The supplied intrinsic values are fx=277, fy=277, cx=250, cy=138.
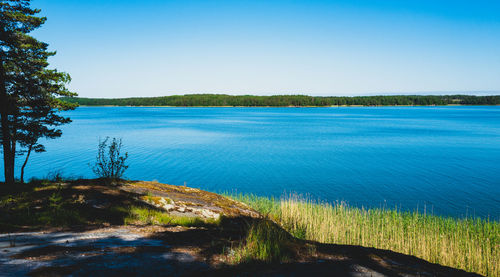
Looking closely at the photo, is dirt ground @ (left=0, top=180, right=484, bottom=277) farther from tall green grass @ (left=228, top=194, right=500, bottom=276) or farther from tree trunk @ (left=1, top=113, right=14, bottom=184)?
tree trunk @ (left=1, top=113, right=14, bottom=184)

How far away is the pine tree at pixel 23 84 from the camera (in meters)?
11.9

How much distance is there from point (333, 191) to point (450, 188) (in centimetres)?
917

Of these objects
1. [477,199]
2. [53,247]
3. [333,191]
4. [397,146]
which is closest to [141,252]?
[53,247]

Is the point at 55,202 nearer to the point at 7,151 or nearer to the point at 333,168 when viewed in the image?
the point at 7,151

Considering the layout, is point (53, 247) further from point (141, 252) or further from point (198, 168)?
point (198, 168)

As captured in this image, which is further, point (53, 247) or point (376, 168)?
point (376, 168)

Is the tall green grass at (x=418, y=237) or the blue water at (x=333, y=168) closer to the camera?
the tall green grass at (x=418, y=237)

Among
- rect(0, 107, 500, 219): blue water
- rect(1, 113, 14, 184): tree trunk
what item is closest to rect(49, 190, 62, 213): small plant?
rect(1, 113, 14, 184): tree trunk

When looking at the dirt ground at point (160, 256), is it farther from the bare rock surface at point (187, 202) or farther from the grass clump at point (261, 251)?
the bare rock surface at point (187, 202)

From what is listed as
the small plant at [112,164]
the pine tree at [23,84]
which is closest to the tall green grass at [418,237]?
the small plant at [112,164]

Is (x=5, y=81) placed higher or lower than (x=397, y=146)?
higher

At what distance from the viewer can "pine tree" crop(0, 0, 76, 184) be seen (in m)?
11.9

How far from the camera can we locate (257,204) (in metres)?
15.2

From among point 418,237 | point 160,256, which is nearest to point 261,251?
point 160,256
